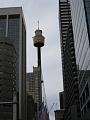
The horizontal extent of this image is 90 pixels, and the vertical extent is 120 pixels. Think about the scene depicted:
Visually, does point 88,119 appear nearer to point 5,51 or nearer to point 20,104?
point 5,51

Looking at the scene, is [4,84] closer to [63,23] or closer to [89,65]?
[63,23]

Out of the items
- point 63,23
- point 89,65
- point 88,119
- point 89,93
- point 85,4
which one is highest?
point 63,23

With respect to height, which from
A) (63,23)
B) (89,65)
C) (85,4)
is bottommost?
(89,65)

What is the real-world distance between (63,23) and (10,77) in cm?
5279

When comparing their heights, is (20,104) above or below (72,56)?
below

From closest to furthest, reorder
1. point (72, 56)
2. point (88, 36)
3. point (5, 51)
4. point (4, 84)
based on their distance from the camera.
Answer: point (88, 36) → point (72, 56) → point (4, 84) → point (5, 51)

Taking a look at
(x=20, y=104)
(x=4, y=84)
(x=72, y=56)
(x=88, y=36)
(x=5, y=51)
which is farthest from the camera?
(x=20, y=104)

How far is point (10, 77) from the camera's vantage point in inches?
6811

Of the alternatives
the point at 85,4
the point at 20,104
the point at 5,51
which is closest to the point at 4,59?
the point at 5,51

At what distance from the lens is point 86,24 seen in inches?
2773

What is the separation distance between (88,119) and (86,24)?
22.0 metres

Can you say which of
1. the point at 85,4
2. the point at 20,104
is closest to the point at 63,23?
the point at 20,104

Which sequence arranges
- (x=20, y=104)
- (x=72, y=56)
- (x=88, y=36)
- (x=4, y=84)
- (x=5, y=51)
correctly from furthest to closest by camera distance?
(x=20, y=104)
(x=5, y=51)
(x=4, y=84)
(x=72, y=56)
(x=88, y=36)

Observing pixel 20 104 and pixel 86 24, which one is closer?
pixel 86 24
